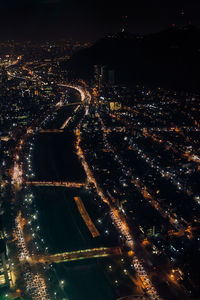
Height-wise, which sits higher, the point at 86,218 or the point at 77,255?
the point at 86,218

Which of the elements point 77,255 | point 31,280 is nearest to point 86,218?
point 77,255

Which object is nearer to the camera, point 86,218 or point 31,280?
point 31,280

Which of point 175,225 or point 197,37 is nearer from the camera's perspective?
point 175,225

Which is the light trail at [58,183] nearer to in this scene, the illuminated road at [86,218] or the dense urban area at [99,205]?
the dense urban area at [99,205]

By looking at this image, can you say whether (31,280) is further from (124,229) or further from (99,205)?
(99,205)

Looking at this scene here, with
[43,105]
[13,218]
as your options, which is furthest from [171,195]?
[43,105]

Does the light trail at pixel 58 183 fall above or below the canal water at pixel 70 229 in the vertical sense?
above

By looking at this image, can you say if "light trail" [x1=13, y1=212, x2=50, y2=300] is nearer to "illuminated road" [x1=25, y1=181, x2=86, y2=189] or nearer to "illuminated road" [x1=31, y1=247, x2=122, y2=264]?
"illuminated road" [x1=31, y1=247, x2=122, y2=264]

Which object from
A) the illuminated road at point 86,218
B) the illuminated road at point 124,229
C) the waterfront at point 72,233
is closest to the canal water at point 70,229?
the waterfront at point 72,233

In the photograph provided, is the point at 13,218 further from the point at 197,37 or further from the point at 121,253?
the point at 197,37
